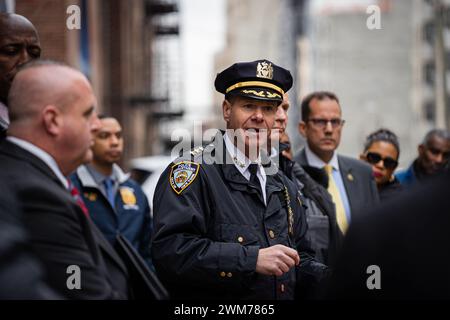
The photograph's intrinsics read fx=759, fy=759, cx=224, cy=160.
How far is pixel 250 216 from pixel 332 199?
1.71m

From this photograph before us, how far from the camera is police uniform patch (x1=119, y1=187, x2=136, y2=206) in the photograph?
256 inches

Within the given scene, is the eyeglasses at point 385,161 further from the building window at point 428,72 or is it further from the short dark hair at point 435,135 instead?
the building window at point 428,72

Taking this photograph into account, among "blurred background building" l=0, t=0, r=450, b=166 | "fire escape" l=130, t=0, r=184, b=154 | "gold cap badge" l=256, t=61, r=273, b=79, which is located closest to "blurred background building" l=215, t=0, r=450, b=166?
"blurred background building" l=0, t=0, r=450, b=166

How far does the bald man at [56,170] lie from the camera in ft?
8.10

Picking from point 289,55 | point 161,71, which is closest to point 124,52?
point 161,71

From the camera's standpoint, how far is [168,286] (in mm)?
3887

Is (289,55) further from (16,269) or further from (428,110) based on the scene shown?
(16,269)

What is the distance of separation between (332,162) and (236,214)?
219cm

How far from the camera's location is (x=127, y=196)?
656 cm

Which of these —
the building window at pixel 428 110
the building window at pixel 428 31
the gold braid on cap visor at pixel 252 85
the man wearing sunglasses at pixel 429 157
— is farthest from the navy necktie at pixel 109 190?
the building window at pixel 428 31

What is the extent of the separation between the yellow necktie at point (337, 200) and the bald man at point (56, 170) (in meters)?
2.78

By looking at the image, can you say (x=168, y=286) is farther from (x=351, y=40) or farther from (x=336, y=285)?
(x=351, y=40)

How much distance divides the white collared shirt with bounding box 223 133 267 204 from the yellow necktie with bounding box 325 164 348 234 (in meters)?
1.39

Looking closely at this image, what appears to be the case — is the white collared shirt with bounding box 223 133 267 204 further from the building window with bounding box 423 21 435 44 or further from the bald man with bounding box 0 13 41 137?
the building window with bounding box 423 21 435 44
